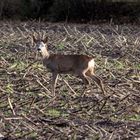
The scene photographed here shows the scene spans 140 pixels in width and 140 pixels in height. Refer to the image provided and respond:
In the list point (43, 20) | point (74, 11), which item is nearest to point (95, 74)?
point (43, 20)

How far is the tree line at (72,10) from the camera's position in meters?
43.8

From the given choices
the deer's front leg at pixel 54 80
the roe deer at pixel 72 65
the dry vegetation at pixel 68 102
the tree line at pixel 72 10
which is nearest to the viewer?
the dry vegetation at pixel 68 102

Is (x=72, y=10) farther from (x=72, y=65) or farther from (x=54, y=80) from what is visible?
(x=54, y=80)

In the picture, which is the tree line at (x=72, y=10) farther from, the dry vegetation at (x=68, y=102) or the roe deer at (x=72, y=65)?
the roe deer at (x=72, y=65)

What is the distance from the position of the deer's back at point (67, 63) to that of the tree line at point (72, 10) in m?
26.6

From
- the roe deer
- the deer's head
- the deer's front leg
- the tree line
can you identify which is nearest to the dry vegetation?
Answer: the deer's front leg

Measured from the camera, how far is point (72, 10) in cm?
4512

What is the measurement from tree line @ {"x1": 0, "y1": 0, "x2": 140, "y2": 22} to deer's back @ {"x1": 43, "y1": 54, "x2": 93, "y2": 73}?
26593mm

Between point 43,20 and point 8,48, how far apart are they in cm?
1865

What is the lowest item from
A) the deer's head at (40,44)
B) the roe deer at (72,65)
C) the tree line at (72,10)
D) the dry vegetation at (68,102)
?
the tree line at (72,10)

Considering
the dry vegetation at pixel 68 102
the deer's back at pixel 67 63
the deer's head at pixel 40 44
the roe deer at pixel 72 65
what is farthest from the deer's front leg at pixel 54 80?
the deer's head at pixel 40 44

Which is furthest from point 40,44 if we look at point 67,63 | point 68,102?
point 68,102

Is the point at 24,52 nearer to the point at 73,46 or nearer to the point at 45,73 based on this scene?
the point at 73,46

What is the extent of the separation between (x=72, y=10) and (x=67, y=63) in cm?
2926
